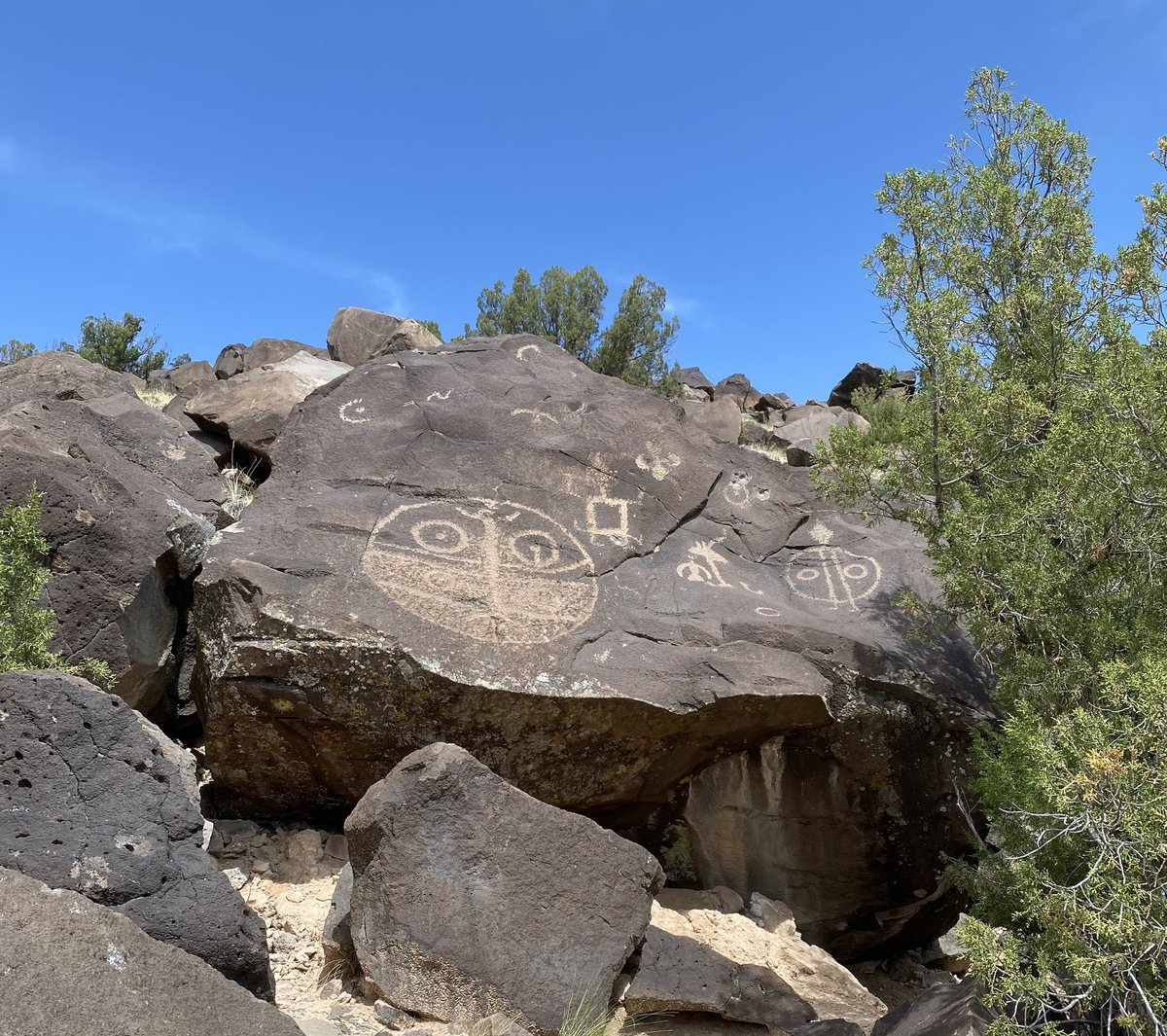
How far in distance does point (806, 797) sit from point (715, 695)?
94 centimetres

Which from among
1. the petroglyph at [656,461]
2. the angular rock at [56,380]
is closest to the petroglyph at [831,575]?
the petroglyph at [656,461]

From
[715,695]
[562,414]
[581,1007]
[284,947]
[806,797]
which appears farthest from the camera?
[562,414]

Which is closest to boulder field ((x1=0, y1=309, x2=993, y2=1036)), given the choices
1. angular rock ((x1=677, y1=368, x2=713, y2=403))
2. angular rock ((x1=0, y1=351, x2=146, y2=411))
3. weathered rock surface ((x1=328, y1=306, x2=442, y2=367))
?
angular rock ((x1=0, y1=351, x2=146, y2=411))

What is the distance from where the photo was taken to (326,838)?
17.7 feet

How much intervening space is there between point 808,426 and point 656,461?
10.1m

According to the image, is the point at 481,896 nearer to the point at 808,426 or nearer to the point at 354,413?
the point at 354,413

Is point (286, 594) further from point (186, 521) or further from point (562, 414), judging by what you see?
point (562, 414)

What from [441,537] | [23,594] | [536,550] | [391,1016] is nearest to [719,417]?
[536,550]

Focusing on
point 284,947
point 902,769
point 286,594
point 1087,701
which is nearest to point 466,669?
point 286,594

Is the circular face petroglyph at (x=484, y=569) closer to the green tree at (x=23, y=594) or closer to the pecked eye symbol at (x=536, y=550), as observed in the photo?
the pecked eye symbol at (x=536, y=550)

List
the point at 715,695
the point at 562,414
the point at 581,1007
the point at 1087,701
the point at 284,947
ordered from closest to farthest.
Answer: the point at 581,1007
the point at 284,947
the point at 1087,701
the point at 715,695
the point at 562,414

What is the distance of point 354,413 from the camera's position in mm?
6547

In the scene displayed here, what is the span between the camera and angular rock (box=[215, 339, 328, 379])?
1462cm

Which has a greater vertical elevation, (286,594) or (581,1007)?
(286,594)
